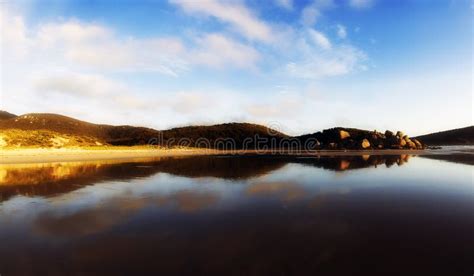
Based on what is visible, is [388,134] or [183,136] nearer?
[388,134]

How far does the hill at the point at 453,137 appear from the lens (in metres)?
157

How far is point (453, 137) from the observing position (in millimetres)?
168750

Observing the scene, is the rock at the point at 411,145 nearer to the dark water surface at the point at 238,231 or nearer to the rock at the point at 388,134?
the rock at the point at 388,134

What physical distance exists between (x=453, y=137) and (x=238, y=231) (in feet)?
677

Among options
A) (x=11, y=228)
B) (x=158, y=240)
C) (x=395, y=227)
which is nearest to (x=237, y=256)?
(x=158, y=240)

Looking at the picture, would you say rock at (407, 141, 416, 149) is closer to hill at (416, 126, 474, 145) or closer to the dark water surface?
the dark water surface

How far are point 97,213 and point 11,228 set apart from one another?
2563 millimetres

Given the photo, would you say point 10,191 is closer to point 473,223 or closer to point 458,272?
point 458,272

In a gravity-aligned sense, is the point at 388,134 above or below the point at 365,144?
above

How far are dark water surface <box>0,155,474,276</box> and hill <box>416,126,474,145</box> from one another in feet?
594

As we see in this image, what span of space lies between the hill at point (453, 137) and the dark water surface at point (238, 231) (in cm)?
18098

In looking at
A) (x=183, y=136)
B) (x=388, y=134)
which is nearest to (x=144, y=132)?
(x=183, y=136)

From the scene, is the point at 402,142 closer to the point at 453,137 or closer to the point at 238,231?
the point at 238,231

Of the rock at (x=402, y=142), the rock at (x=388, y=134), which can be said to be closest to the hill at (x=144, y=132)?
the rock at (x=388, y=134)
